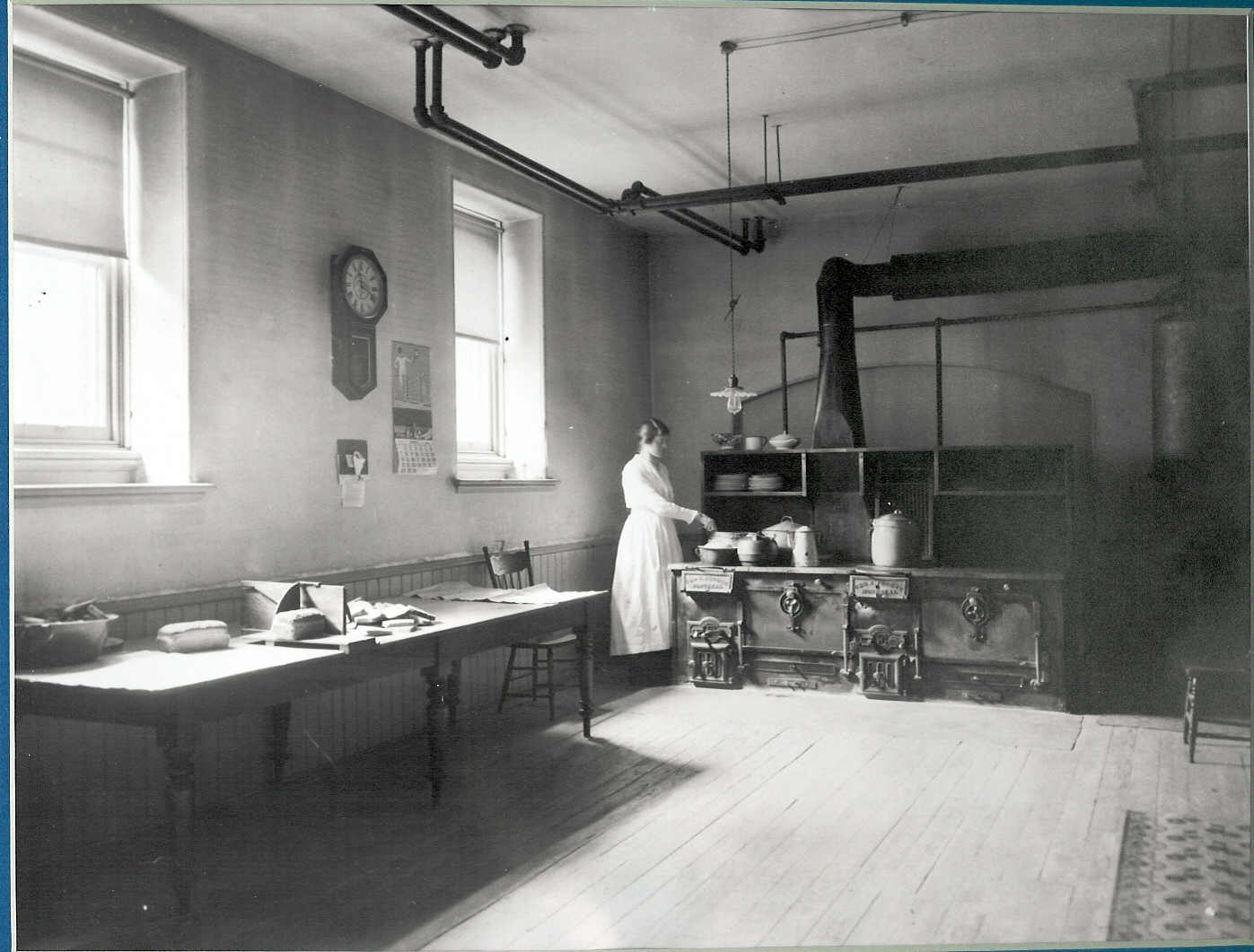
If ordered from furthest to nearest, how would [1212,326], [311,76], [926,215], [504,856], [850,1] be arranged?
[926,215]
[311,76]
[1212,326]
[504,856]
[850,1]

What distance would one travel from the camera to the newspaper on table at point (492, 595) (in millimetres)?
4984

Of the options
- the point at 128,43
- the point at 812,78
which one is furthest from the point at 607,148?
the point at 128,43

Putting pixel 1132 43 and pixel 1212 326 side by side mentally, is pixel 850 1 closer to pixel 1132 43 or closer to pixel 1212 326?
pixel 1132 43

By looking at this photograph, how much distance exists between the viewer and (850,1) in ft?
10.7

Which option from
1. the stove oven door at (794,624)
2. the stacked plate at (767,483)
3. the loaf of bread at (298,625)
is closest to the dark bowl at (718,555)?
the stove oven door at (794,624)

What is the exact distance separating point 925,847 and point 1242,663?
140 cm

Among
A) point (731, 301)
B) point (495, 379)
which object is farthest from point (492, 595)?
point (731, 301)

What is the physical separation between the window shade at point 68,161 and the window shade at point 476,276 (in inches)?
86.5

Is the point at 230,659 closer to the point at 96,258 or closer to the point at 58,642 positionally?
the point at 58,642

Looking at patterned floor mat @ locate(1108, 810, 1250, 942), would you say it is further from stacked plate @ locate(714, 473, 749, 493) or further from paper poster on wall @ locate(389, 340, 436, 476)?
paper poster on wall @ locate(389, 340, 436, 476)

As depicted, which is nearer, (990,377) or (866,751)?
(866,751)

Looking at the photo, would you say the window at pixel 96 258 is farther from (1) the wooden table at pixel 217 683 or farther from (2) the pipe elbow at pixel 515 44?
(2) the pipe elbow at pixel 515 44

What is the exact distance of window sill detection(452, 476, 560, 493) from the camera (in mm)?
5930

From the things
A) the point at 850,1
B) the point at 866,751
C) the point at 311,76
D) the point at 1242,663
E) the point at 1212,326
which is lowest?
the point at 866,751
